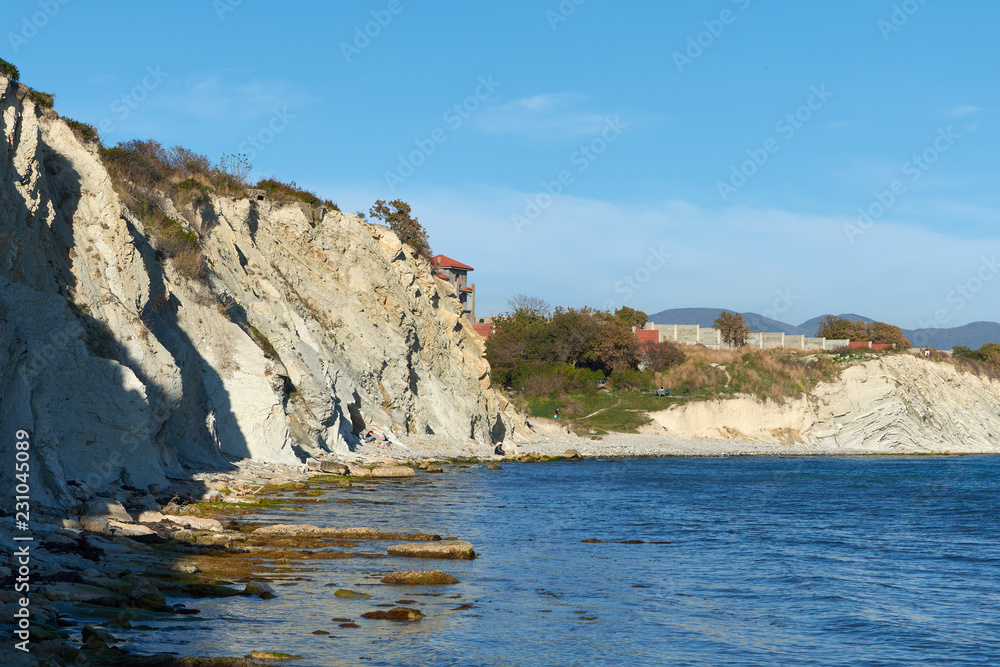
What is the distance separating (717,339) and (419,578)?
287 feet

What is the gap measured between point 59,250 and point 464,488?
15.0 m

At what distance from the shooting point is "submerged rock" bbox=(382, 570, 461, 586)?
13.9m

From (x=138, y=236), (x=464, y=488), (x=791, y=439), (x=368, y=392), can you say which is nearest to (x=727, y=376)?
(x=791, y=439)

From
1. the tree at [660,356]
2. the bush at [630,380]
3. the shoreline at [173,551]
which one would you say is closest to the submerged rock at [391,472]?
the shoreline at [173,551]

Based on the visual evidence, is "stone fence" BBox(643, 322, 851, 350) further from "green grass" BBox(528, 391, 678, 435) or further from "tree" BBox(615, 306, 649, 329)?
"green grass" BBox(528, 391, 678, 435)

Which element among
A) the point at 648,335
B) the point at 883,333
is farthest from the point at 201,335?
the point at 883,333

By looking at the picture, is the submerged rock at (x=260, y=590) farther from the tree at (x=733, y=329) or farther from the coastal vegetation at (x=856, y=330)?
the coastal vegetation at (x=856, y=330)

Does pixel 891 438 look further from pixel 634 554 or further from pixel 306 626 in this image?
pixel 306 626

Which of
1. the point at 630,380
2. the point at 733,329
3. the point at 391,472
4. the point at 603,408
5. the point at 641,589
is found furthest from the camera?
the point at 733,329

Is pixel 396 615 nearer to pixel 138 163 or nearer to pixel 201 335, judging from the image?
pixel 201 335

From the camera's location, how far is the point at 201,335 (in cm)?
2942

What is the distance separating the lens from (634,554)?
19.0 m

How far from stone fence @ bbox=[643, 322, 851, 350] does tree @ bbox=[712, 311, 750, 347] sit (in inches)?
40.8

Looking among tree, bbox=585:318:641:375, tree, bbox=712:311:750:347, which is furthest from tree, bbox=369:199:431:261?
tree, bbox=712:311:750:347
